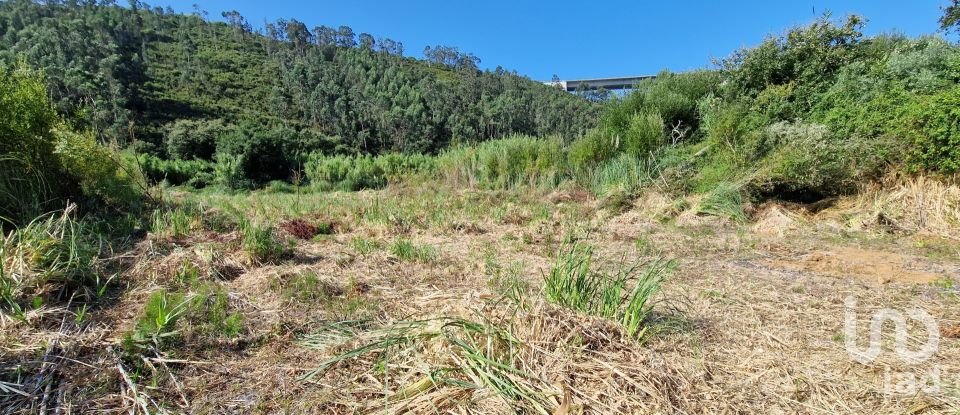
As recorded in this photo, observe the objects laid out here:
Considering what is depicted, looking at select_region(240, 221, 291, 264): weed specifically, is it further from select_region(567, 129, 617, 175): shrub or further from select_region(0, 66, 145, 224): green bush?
select_region(567, 129, 617, 175): shrub

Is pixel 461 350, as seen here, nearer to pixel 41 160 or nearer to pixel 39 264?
pixel 39 264

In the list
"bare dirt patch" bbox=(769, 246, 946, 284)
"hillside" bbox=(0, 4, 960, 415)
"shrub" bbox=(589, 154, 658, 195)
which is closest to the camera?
"hillside" bbox=(0, 4, 960, 415)

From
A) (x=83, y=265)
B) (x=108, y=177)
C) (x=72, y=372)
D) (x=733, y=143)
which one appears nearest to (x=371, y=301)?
(x=72, y=372)

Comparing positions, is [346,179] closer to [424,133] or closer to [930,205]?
[930,205]

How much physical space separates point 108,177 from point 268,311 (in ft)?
14.3

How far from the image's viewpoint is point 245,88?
44406 mm

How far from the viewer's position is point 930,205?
16.9 feet

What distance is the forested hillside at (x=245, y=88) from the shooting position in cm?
2958

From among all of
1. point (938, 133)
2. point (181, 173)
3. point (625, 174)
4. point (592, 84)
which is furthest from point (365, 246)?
point (592, 84)

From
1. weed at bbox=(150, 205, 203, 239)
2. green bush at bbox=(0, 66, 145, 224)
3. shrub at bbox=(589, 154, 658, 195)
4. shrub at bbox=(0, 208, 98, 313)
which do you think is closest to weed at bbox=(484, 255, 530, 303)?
shrub at bbox=(0, 208, 98, 313)

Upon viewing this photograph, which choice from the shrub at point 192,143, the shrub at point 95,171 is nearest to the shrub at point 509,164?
the shrub at point 95,171
